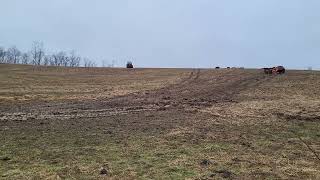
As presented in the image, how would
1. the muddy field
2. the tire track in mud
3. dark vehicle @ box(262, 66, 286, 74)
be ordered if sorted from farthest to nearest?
1. dark vehicle @ box(262, 66, 286, 74)
2. the tire track in mud
3. the muddy field

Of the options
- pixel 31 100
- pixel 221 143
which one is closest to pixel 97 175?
pixel 221 143

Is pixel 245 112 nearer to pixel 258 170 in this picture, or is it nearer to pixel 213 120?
pixel 213 120

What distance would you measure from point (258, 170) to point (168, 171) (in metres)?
2.36

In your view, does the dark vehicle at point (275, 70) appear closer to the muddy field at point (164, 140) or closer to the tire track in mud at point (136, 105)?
the tire track in mud at point (136, 105)

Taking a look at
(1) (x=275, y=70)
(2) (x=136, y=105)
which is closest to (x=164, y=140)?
(2) (x=136, y=105)

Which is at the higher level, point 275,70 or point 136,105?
point 275,70

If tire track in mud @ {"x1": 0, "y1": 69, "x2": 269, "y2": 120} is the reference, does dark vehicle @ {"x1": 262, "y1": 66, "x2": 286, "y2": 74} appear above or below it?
above

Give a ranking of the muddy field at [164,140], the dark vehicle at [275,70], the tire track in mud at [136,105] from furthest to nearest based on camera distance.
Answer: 1. the dark vehicle at [275,70]
2. the tire track in mud at [136,105]
3. the muddy field at [164,140]

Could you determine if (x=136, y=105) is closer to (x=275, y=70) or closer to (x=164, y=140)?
(x=164, y=140)

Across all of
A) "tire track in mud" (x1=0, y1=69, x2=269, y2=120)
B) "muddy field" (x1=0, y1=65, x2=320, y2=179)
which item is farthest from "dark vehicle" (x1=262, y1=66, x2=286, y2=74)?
"muddy field" (x1=0, y1=65, x2=320, y2=179)

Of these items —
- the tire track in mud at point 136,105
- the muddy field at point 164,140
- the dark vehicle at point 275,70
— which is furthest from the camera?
the dark vehicle at point 275,70

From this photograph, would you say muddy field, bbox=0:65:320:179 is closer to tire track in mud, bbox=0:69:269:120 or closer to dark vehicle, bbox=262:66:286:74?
tire track in mud, bbox=0:69:269:120

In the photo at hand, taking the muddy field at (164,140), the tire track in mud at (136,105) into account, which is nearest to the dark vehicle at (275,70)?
the tire track in mud at (136,105)

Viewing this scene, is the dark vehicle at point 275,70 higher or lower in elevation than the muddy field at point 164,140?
higher
